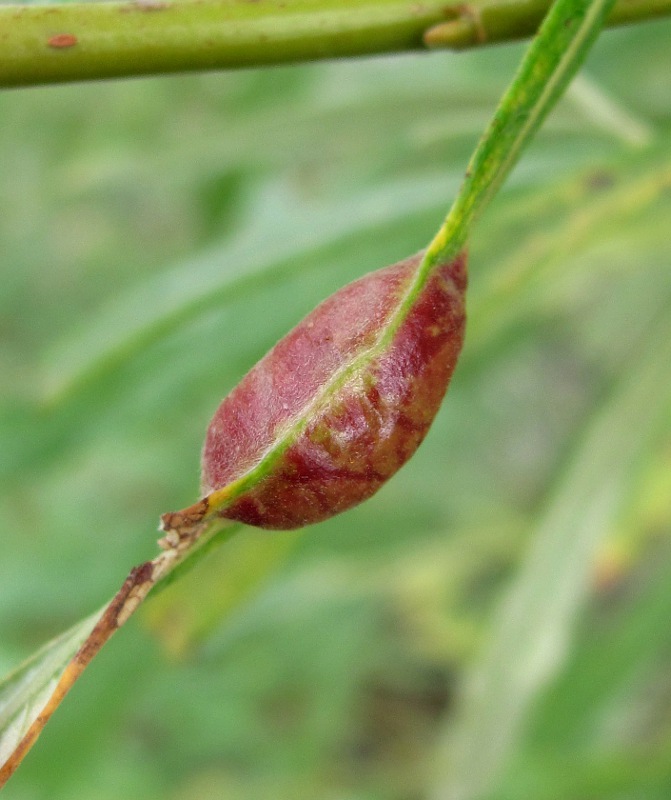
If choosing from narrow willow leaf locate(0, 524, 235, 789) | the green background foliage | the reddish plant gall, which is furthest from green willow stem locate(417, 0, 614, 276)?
the green background foliage

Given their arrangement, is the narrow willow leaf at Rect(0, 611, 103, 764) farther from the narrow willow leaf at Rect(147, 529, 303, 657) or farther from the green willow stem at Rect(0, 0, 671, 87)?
the narrow willow leaf at Rect(147, 529, 303, 657)

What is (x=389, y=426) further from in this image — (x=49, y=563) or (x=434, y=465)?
(x=434, y=465)

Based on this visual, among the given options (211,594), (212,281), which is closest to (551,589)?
(211,594)

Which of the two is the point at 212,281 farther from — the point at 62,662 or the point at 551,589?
the point at 62,662

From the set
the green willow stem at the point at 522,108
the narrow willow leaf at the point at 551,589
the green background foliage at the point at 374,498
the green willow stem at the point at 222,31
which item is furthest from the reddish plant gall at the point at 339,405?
the narrow willow leaf at the point at 551,589

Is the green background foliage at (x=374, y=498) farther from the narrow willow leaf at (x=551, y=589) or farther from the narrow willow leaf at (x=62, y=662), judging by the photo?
the narrow willow leaf at (x=62, y=662)

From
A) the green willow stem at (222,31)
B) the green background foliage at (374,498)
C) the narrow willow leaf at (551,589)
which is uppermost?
the green background foliage at (374,498)

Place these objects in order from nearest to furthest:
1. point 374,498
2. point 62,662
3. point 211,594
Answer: point 62,662 → point 211,594 → point 374,498
